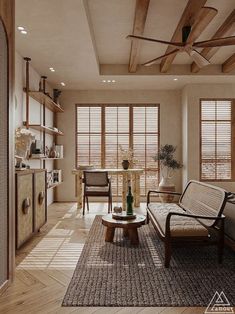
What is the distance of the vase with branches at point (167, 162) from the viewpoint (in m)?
6.57

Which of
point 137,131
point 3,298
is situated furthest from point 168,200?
point 3,298

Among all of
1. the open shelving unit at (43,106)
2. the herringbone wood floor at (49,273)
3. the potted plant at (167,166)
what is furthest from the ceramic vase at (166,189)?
the open shelving unit at (43,106)

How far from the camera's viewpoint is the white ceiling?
3.39 metres

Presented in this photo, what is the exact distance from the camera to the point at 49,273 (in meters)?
2.73

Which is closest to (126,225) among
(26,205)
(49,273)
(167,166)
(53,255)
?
(53,255)

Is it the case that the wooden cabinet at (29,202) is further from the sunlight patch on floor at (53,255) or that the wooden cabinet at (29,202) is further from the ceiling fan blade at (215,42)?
the ceiling fan blade at (215,42)

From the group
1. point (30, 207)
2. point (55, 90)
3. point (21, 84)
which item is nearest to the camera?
point (30, 207)

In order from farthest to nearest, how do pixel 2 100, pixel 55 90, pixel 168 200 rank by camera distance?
pixel 55 90
pixel 168 200
pixel 2 100

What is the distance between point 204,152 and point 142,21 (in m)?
3.75

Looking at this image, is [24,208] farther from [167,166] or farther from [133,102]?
[133,102]

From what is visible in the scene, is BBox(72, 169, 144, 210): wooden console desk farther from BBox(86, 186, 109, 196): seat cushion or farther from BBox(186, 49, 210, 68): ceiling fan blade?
BBox(186, 49, 210, 68): ceiling fan blade

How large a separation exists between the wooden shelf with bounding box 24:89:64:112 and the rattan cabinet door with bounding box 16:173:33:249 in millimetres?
1977

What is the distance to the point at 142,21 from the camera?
3736mm

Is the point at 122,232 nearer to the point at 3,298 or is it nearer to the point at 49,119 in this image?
the point at 3,298
